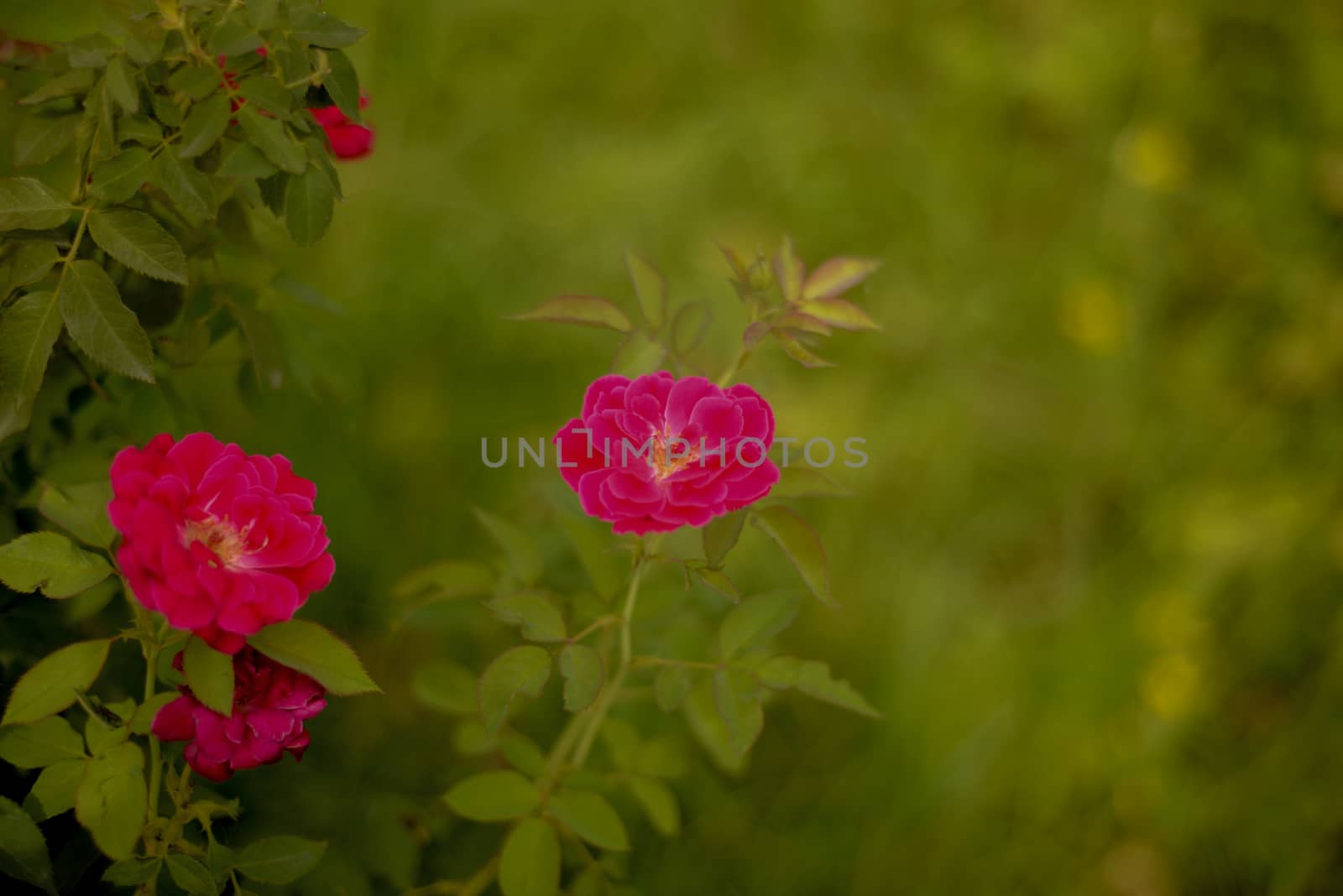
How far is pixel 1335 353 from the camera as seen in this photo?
2.04 meters

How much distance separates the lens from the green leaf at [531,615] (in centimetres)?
80

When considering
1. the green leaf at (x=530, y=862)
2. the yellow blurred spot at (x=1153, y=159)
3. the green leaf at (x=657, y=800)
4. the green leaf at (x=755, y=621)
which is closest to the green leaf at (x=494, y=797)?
the green leaf at (x=530, y=862)

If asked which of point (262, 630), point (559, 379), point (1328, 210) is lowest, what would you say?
point (559, 379)

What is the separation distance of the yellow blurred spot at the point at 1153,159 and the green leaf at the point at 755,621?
1.57 meters

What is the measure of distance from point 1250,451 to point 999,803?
0.94m

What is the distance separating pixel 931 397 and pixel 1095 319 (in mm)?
354

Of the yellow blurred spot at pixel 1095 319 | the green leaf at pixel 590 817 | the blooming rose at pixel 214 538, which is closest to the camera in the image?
the blooming rose at pixel 214 538

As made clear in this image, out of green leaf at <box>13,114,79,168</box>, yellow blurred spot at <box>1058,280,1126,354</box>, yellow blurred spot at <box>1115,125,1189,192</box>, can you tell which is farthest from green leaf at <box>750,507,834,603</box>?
yellow blurred spot at <box>1115,125,1189,192</box>

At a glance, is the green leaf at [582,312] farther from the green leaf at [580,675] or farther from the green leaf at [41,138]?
the green leaf at [41,138]

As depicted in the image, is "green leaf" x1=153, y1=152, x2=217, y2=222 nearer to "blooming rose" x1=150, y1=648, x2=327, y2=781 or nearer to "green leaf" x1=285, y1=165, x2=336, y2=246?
"green leaf" x1=285, y1=165, x2=336, y2=246

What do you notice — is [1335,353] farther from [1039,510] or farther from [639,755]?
[639,755]

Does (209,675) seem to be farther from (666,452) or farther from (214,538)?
(666,452)

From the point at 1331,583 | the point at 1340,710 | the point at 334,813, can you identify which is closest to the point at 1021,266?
the point at 1331,583

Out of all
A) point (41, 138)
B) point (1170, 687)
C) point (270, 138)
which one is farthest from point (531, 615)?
point (1170, 687)
